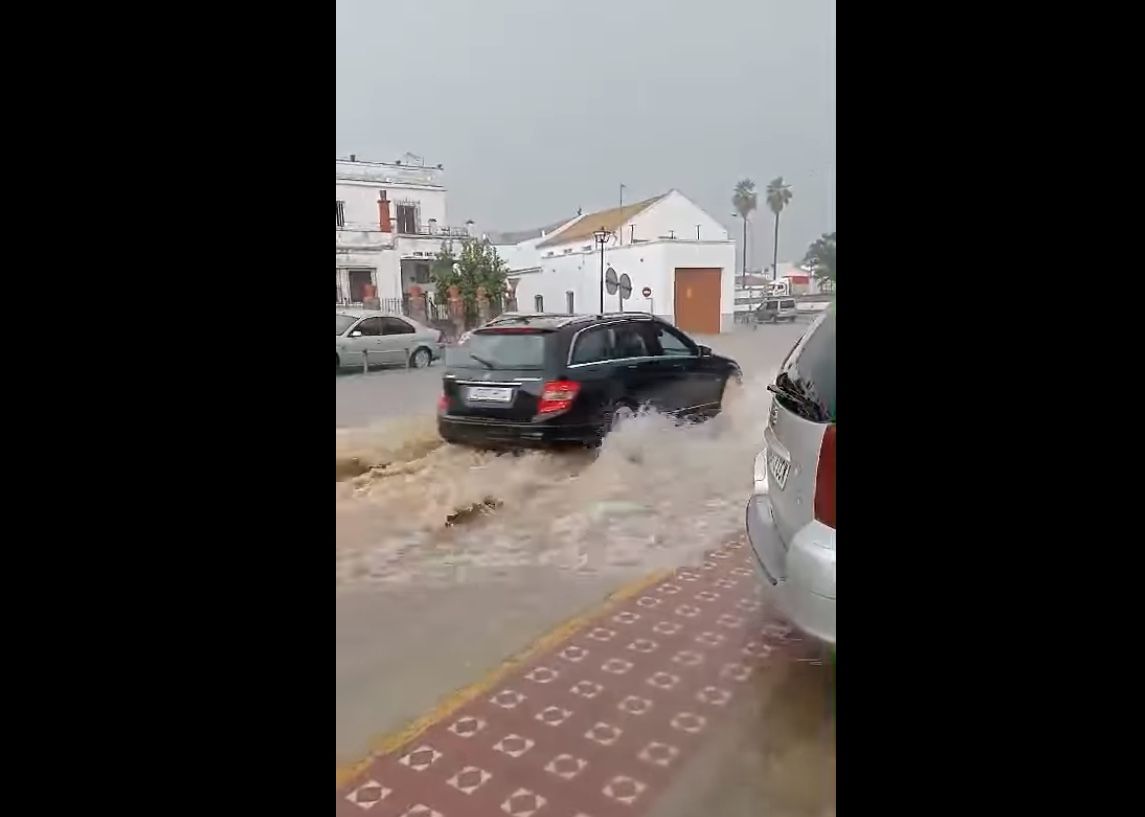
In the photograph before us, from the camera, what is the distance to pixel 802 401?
56.9 inches

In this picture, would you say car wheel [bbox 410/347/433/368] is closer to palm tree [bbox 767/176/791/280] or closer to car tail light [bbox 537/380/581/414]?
car tail light [bbox 537/380/581/414]

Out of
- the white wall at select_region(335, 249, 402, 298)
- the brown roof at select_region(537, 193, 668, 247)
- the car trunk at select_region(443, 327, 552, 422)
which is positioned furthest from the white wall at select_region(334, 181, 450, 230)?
the car trunk at select_region(443, 327, 552, 422)

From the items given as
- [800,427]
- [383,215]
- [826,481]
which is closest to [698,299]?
[383,215]

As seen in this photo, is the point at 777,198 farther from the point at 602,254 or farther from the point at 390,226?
the point at 390,226

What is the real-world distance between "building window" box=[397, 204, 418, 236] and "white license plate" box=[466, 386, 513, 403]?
694 millimetres

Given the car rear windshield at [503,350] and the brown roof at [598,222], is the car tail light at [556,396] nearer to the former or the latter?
the car rear windshield at [503,350]

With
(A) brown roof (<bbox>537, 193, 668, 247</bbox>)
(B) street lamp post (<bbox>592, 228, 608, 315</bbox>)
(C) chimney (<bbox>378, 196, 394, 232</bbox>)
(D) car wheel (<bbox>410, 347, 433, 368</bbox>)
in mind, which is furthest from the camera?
(D) car wheel (<bbox>410, 347, 433, 368</bbox>)

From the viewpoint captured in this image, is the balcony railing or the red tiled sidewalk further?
the balcony railing

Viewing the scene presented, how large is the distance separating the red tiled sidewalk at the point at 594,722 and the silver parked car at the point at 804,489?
0.83 feet

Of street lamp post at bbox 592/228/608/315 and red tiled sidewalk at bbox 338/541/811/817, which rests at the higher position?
street lamp post at bbox 592/228/608/315

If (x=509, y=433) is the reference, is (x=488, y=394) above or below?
above

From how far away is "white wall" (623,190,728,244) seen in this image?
105 inches

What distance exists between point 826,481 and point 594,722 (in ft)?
2.57
